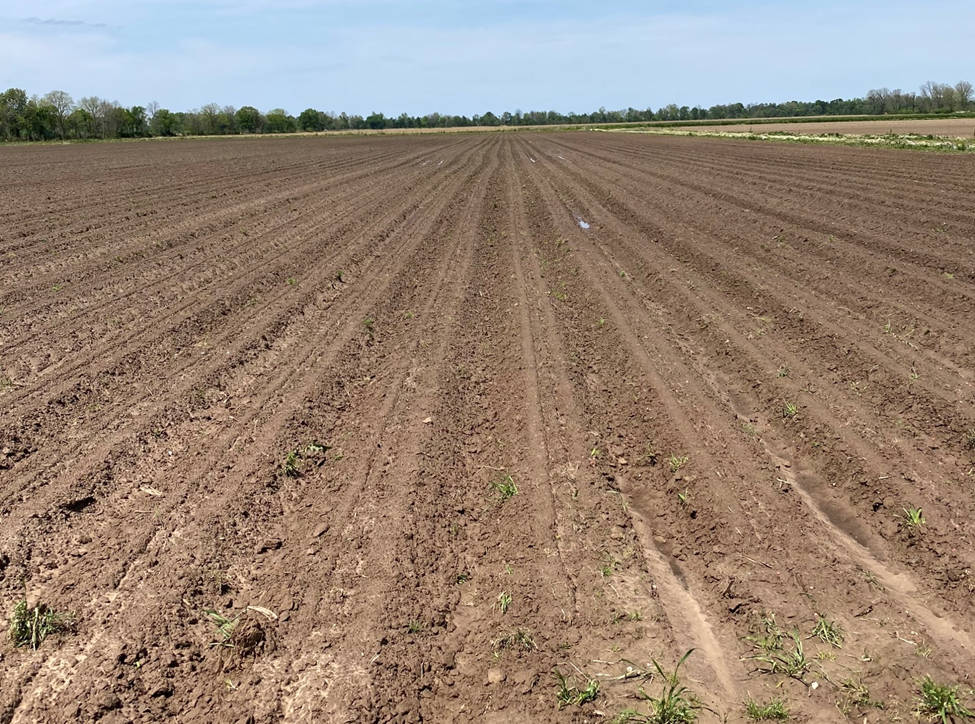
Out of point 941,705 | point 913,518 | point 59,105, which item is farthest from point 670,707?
point 59,105

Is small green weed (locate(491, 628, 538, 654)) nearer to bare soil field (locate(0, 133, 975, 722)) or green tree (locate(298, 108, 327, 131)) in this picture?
bare soil field (locate(0, 133, 975, 722))

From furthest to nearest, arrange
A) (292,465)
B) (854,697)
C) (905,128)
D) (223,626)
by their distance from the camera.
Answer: (905,128) → (292,465) → (223,626) → (854,697)

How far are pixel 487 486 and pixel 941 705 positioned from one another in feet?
10.3

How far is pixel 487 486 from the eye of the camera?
5.33 metres

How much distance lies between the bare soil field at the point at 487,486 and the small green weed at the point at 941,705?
0.14 ft

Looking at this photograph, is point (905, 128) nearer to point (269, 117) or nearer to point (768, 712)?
point (768, 712)

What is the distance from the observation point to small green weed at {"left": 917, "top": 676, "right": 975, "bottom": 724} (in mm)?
3057

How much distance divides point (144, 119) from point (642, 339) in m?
140

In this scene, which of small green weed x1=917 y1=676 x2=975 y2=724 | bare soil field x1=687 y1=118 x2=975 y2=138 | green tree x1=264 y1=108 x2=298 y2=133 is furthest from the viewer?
green tree x1=264 y1=108 x2=298 y2=133

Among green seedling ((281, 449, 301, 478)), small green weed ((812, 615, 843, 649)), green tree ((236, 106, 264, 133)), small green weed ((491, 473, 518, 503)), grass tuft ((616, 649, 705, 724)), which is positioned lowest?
grass tuft ((616, 649, 705, 724))

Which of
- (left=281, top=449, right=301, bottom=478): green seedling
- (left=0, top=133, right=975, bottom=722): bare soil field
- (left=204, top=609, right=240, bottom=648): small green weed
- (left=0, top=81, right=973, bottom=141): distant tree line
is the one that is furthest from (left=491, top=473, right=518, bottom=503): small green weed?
(left=0, top=81, right=973, bottom=141): distant tree line

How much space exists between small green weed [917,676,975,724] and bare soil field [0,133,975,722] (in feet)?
0.14

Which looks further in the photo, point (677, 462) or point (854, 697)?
point (677, 462)

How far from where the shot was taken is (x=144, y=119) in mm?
123500
